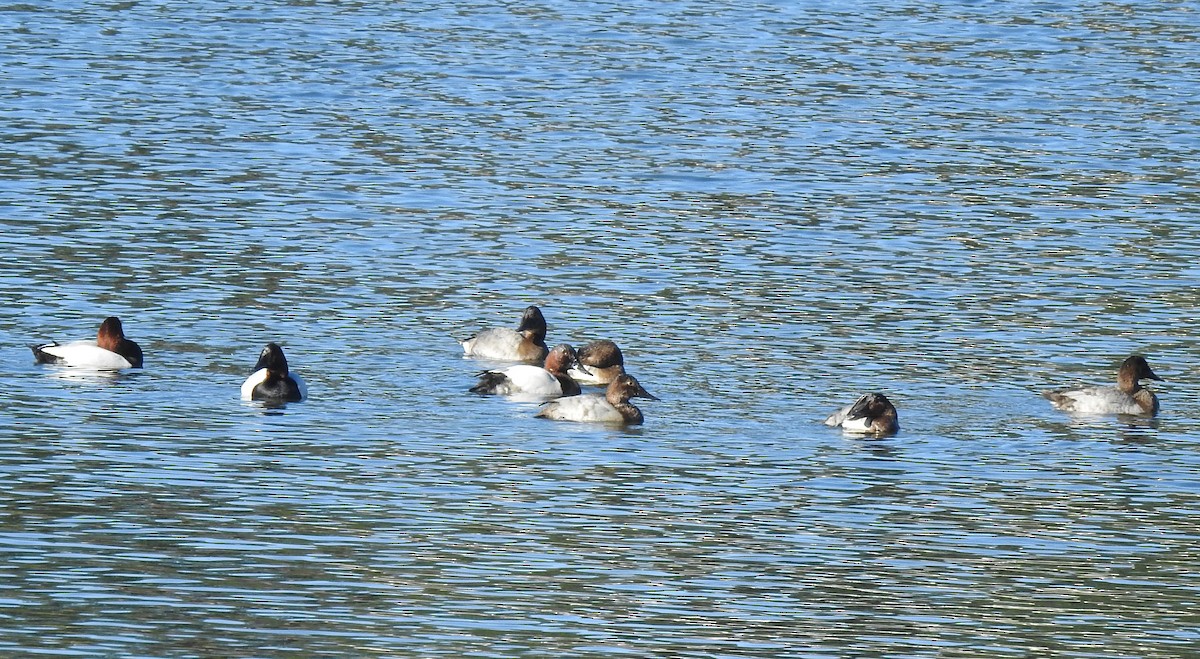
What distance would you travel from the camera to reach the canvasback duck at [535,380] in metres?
22.5

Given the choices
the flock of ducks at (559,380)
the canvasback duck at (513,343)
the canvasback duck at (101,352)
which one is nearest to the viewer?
the flock of ducks at (559,380)

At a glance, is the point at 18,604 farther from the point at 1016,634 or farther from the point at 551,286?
the point at 551,286

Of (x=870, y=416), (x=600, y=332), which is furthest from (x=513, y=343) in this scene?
(x=870, y=416)

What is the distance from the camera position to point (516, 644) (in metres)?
14.4

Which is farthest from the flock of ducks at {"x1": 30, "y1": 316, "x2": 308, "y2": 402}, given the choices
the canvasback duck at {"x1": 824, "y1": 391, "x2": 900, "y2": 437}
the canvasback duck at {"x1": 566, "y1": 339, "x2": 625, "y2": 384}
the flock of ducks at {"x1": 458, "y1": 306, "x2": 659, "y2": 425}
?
the canvasback duck at {"x1": 824, "y1": 391, "x2": 900, "y2": 437}

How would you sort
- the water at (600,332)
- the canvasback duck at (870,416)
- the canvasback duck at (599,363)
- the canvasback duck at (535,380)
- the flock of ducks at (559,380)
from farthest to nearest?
the canvasback duck at (599,363) → the canvasback duck at (535,380) → the flock of ducks at (559,380) → the canvasback duck at (870,416) → the water at (600,332)

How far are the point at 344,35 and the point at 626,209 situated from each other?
721 inches

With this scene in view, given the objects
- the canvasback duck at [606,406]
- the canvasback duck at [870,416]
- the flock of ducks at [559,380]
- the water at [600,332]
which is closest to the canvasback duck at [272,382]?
the flock of ducks at [559,380]

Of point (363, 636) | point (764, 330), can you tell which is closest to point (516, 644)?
point (363, 636)

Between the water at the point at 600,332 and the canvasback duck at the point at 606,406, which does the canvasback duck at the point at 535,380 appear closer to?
the water at the point at 600,332

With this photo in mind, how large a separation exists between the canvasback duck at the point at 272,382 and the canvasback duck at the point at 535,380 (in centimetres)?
196

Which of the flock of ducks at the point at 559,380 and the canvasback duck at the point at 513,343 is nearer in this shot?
the flock of ducks at the point at 559,380

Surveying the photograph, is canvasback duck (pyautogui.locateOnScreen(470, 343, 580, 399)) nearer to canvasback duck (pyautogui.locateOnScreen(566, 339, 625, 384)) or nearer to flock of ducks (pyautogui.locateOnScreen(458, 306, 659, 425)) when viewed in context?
flock of ducks (pyautogui.locateOnScreen(458, 306, 659, 425))

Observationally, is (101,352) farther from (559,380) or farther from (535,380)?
(559,380)
